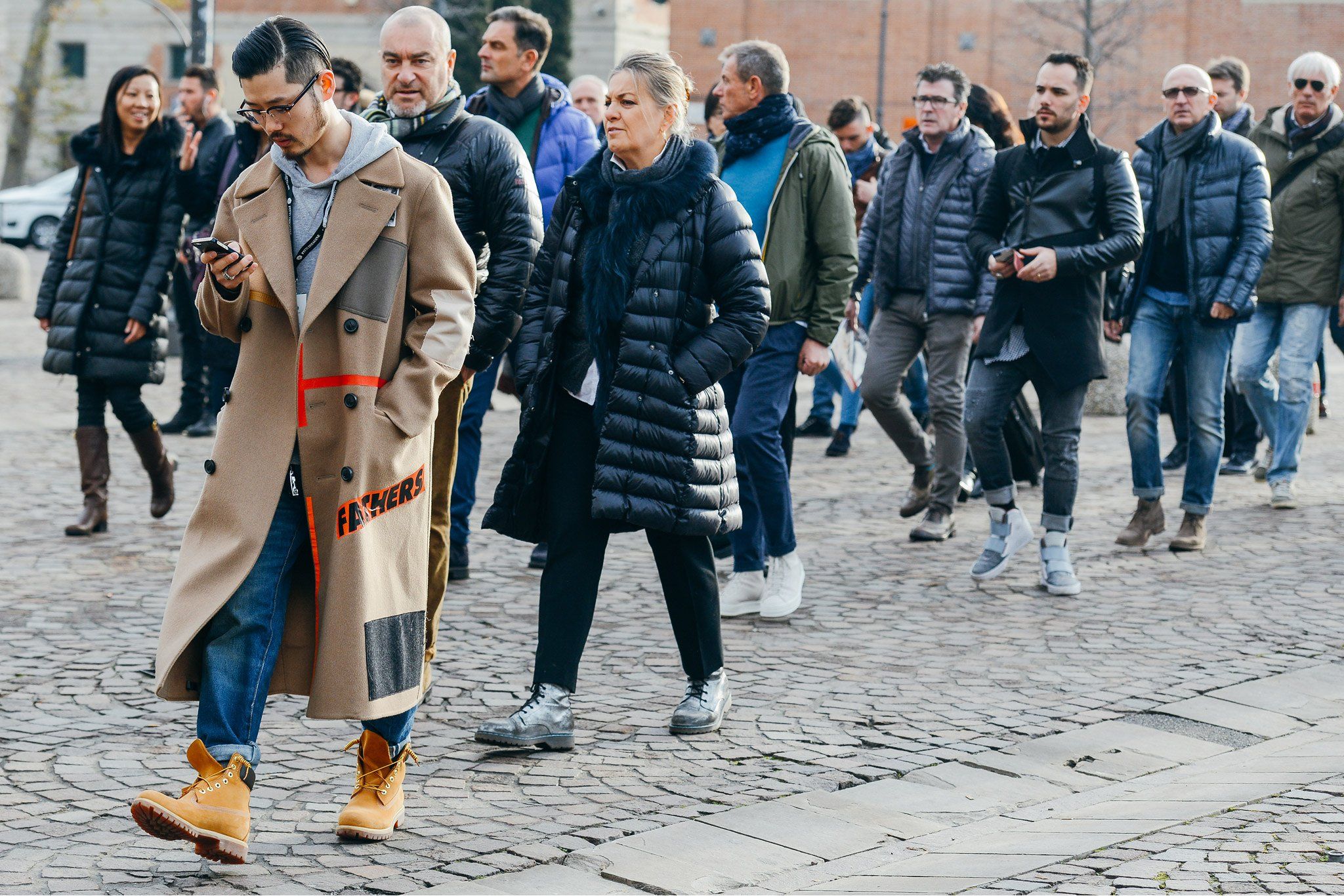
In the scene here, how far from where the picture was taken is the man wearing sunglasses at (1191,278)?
26.9 ft

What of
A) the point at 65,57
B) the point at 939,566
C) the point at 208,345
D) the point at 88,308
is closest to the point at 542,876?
the point at 939,566

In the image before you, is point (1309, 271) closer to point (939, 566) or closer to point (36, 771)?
point (939, 566)

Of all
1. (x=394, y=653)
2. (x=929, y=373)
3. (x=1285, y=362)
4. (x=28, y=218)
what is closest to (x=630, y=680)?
(x=394, y=653)

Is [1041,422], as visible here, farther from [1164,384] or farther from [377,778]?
[377,778]

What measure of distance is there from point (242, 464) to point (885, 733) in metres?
2.16

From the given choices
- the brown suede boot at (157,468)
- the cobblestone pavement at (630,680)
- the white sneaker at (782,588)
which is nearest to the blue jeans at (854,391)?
the cobblestone pavement at (630,680)

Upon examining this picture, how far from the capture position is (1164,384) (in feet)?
27.4

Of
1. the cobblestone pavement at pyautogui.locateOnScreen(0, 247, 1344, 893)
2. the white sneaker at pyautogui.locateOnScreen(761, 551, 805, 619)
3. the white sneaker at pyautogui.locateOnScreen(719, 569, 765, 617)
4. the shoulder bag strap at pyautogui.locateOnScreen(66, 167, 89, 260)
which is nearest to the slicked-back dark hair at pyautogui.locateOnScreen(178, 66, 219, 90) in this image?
the shoulder bag strap at pyautogui.locateOnScreen(66, 167, 89, 260)

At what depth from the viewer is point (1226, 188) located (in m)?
8.25

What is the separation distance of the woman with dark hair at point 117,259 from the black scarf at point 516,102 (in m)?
1.74

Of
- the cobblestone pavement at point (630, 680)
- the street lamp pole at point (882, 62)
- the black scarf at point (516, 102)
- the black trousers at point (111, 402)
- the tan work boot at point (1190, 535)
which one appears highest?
the street lamp pole at point (882, 62)

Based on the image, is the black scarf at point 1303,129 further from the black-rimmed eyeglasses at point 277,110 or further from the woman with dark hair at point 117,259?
the black-rimmed eyeglasses at point 277,110

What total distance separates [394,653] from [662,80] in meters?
1.89

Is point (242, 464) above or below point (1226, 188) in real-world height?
below
